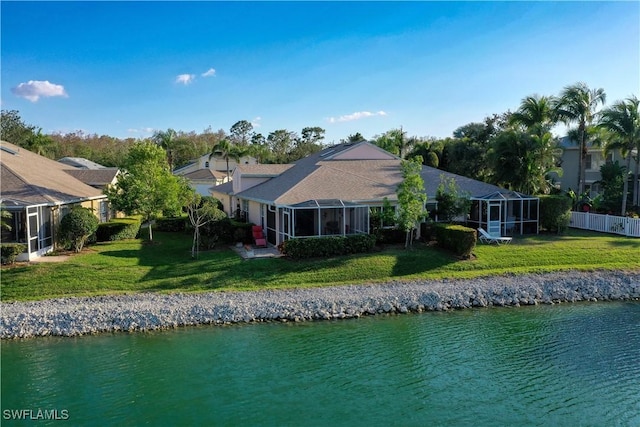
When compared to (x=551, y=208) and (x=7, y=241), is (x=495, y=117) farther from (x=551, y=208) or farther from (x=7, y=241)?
(x=7, y=241)

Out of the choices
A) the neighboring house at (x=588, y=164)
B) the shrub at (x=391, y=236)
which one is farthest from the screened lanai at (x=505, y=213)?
the neighboring house at (x=588, y=164)

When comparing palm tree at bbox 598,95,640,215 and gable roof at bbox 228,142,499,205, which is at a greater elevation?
palm tree at bbox 598,95,640,215

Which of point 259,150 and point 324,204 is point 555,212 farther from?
point 259,150

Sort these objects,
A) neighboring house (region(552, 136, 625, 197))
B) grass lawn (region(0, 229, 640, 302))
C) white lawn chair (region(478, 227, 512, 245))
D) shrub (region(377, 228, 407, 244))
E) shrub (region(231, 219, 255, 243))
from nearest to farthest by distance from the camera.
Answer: grass lawn (region(0, 229, 640, 302)) < shrub (region(377, 228, 407, 244)) < white lawn chair (region(478, 227, 512, 245)) < shrub (region(231, 219, 255, 243)) < neighboring house (region(552, 136, 625, 197))

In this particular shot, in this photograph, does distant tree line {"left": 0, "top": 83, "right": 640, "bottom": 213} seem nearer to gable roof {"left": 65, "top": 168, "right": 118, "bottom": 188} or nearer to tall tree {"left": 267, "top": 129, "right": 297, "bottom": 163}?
gable roof {"left": 65, "top": 168, "right": 118, "bottom": 188}

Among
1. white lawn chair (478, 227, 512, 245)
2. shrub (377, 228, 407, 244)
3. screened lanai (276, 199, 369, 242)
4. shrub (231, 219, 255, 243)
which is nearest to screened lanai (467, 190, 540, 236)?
white lawn chair (478, 227, 512, 245)

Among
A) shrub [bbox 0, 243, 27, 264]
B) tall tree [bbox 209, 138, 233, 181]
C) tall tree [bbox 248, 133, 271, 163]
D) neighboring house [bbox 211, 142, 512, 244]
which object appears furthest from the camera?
tall tree [bbox 248, 133, 271, 163]
